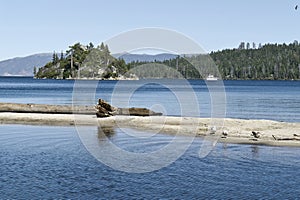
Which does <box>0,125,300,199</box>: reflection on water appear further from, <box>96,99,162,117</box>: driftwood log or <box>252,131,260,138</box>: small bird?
<box>96,99,162,117</box>: driftwood log

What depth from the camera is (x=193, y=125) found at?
144 ft

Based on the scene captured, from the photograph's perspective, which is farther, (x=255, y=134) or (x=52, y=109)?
(x=52, y=109)

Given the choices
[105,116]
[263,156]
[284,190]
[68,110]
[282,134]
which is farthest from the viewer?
[68,110]

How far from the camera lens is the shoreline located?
36.3 m

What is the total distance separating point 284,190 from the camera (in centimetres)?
2066

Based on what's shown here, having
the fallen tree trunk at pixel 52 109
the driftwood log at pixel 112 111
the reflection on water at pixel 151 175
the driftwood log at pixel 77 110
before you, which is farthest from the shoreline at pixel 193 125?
the reflection on water at pixel 151 175

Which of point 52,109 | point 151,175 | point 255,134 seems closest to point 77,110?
point 52,109

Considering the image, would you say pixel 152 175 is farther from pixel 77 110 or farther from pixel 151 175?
pixel 77 110

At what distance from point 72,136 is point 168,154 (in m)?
11.2

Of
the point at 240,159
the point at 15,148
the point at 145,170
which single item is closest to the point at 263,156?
the point at 240,159

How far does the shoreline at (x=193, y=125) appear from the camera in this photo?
119 ft

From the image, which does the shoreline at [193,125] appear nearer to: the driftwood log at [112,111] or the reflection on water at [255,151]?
the driftwood log at [112,111]

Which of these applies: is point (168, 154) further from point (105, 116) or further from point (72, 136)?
point (105, 116)

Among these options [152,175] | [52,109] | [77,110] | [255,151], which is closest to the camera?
[152,175]
